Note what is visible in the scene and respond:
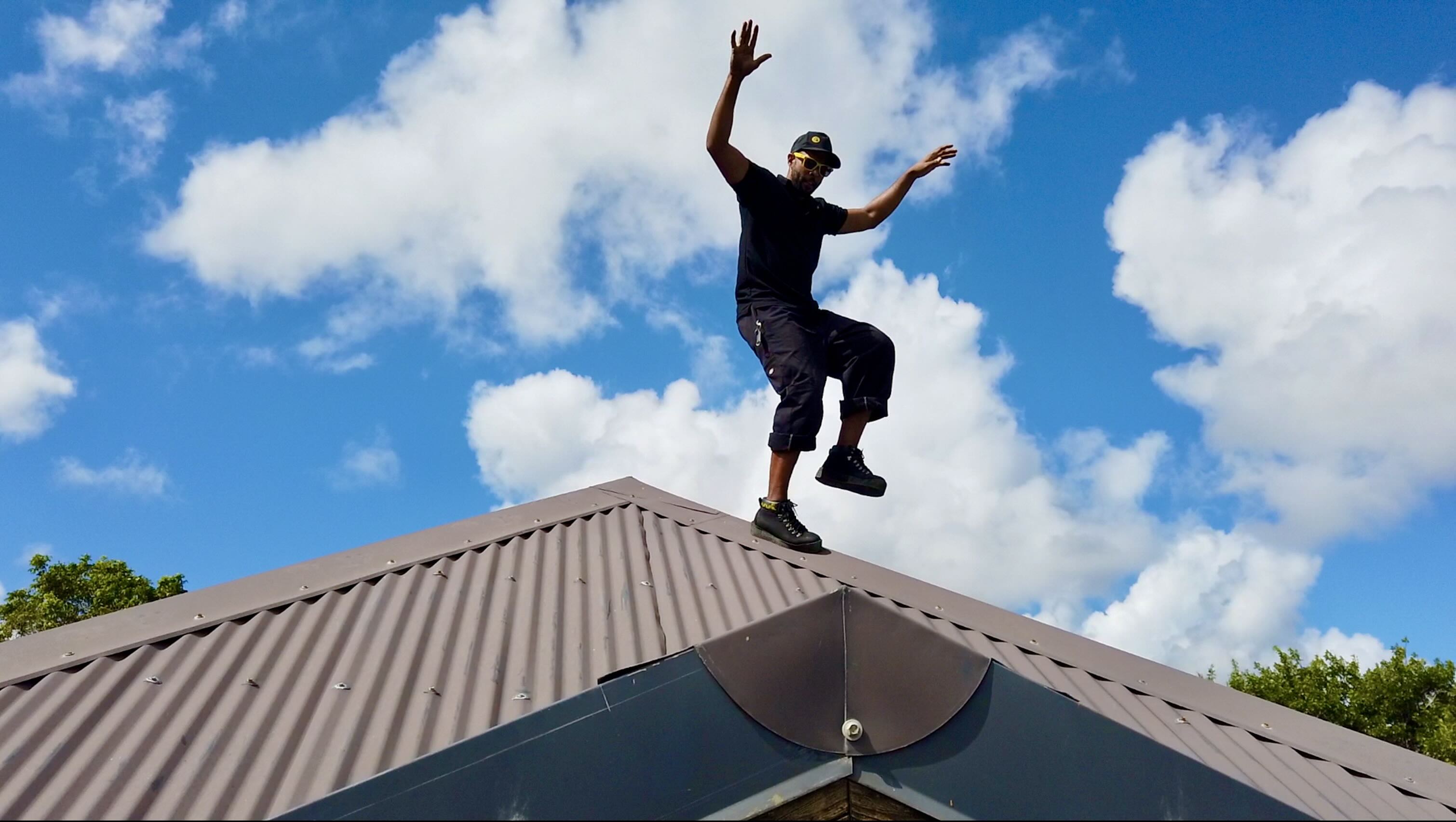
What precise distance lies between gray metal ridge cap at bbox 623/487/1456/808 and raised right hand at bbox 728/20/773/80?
2373mm

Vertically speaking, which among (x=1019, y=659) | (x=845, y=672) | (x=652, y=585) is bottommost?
(x=845, y=672)

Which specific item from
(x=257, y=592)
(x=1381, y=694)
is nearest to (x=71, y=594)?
(x=257, y=592)

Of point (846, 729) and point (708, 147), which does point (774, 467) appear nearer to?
point (708, 147)

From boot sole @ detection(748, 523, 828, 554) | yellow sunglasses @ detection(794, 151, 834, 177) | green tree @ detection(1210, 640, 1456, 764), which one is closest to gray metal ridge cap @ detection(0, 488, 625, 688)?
boot sole @ detection(748, 523, 828, 554)

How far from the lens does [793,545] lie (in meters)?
5.28

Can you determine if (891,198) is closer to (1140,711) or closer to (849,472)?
(849,472)

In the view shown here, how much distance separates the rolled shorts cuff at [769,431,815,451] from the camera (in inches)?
199

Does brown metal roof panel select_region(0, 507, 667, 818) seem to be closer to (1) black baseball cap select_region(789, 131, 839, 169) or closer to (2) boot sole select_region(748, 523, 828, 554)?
(2) boot sole select_region(748, 523, 828, 554)

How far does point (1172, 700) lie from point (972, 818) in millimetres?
2191

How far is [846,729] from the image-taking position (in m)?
2.56

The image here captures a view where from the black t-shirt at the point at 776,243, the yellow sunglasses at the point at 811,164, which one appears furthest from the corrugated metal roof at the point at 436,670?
the yellow sunglasses at the point at 811,164

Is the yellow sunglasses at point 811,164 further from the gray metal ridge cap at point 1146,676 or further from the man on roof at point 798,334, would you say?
the gray metal ridge cap at point 1146,676

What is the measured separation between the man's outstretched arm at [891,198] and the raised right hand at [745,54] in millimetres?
1330

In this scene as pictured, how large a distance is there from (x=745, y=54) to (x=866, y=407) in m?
1.97
